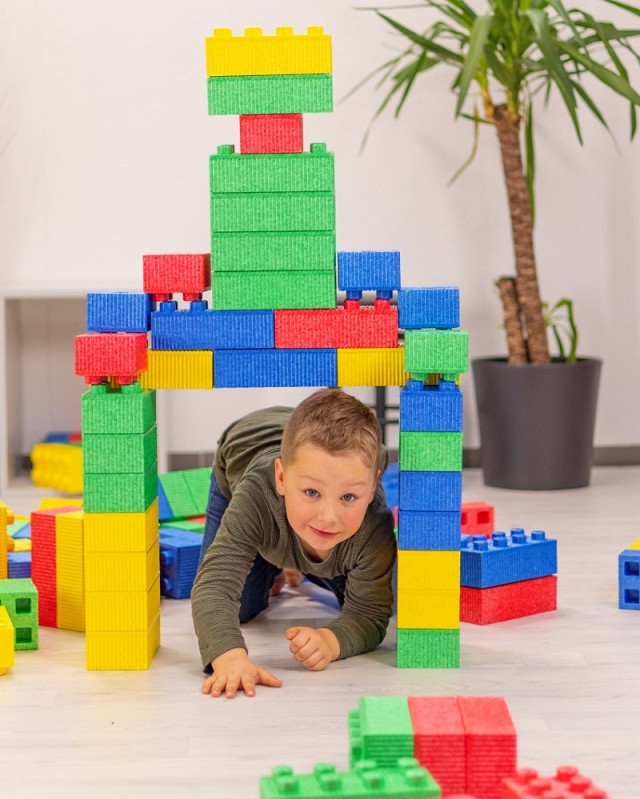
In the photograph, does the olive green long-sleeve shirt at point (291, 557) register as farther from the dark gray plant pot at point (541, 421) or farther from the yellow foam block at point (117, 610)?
the dark gray plant pot at point (541, 421)

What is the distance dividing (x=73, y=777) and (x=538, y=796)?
1.78 ft

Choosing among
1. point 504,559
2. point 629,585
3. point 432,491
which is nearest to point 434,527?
point 432,491

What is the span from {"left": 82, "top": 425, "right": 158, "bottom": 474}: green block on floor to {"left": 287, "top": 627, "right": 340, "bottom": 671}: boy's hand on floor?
0.33 meters

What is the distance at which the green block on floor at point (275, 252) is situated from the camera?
5.83 ft

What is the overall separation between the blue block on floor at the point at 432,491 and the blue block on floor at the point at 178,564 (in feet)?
1.89

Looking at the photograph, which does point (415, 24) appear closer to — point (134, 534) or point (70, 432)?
point (70, 432)

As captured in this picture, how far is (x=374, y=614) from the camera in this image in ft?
6.04

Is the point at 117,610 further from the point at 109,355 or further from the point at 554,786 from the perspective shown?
the point at 554,786

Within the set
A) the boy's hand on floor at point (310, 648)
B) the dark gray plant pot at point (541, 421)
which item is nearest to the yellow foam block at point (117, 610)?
the boy's hand on floor at point (310, 648)

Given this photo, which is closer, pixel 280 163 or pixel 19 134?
pixel 280 163

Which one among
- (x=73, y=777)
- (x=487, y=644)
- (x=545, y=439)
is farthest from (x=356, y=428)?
(x=545, y=439)

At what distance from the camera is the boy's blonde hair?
1.69m

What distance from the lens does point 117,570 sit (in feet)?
5.77

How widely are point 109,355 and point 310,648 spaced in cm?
50
